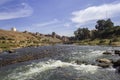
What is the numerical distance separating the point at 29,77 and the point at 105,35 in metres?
146

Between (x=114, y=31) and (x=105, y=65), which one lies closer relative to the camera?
(x=105, y=65)

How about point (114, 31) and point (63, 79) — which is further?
point (114, 31)

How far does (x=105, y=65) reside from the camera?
1833 inches

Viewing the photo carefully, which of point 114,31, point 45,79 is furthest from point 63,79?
point 114,31

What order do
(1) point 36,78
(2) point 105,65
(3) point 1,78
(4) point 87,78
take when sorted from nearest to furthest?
(4) point 87,78 < (1) point 36,78 < (3) point 1,78 < (2) point 105,65

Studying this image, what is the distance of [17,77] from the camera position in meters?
40.1

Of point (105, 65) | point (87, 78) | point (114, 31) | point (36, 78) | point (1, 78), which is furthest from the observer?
point (114, 31)

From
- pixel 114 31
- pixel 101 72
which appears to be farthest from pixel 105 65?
pixel 114 31

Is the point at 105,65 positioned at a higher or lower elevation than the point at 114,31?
lower

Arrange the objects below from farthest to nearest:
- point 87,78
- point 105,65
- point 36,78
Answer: point 105,65, point 36,78, point 87,78

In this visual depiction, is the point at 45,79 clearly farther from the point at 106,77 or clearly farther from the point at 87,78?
the point at 106,77

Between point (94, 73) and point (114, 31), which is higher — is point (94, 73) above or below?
below

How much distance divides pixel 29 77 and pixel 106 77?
538 inches

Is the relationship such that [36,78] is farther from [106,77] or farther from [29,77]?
[106,77]
